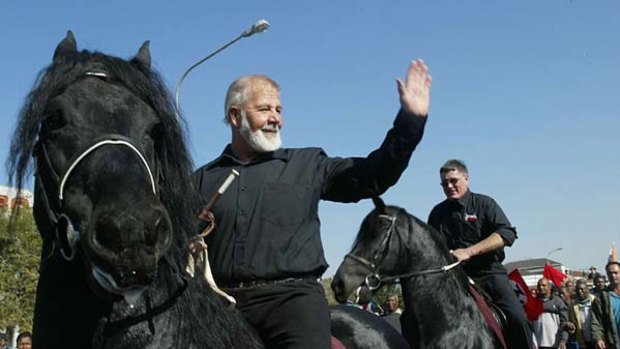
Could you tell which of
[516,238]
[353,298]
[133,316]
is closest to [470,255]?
[516,238]

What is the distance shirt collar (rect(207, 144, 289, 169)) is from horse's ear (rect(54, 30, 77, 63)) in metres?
1.11

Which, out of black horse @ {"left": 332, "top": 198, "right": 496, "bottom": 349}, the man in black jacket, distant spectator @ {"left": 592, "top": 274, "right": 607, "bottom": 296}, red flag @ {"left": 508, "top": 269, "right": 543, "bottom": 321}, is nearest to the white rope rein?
black horse @ {"left": 332, "top": 198, "right": 496, "bottom": 349}

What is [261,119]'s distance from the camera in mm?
4594

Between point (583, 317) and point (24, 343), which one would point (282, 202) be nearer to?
point (24, 343)

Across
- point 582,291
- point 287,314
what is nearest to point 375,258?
point 287,314

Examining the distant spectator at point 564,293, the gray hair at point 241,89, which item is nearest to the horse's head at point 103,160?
the gray hair at point 241,89

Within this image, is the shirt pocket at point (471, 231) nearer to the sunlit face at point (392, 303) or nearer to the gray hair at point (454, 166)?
the gray hair at point (454, 166)

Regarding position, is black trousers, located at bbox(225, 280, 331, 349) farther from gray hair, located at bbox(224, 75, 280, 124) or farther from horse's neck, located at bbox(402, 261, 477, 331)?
horse's neck, located at bbox(402, 261, 477, 331)

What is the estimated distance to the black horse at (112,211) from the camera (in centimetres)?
305

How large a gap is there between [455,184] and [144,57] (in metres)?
6.38

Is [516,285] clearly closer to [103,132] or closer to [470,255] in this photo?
[470,255]

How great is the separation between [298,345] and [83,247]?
4.87ft

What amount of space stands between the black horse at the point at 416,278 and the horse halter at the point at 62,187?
5.62 m

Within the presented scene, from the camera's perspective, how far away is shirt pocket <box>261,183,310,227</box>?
14.4 ft
